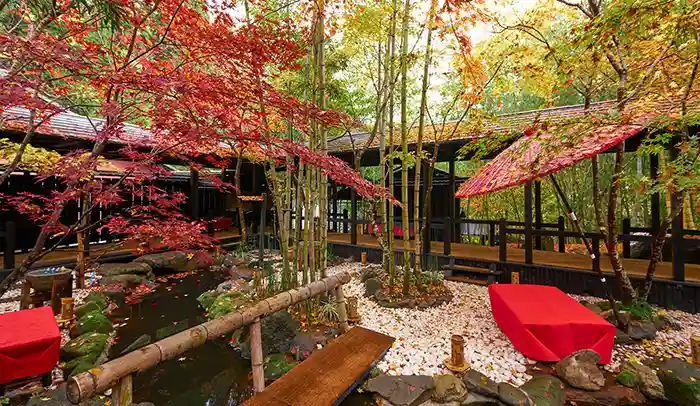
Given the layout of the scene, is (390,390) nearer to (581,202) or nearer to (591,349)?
(591,349)

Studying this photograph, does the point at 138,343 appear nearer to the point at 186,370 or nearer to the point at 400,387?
the point at 186,370

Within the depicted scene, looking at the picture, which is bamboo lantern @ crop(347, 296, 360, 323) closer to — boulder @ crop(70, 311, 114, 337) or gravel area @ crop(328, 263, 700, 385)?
gravel area @ crop(328, 263, 700, 385)

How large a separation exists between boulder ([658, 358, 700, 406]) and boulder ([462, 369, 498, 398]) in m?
1.36

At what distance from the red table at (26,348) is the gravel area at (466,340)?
321cm

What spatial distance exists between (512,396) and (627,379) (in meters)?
1.20

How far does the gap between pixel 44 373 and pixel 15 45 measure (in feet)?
9.80

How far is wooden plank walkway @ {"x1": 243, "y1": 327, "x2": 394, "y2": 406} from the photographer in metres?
2.12

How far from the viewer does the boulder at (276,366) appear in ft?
10.3

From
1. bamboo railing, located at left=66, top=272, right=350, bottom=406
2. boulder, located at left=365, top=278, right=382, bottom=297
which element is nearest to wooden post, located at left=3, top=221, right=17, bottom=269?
bamboo railing, located at left=66, top=272, right=350, bottom=406

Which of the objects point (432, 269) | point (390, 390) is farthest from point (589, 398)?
point (432, 269)

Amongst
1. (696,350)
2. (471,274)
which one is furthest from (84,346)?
(696,350)

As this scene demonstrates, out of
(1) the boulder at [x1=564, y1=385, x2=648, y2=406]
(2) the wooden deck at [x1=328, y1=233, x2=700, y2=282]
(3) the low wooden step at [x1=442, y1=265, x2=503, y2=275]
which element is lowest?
(1) the boulder at [x1=564, y1=385, x2=648, y2=406]

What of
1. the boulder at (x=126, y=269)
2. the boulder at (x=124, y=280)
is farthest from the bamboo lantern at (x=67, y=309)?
the boulder at (x=126, y=269)

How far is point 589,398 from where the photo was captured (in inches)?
106
